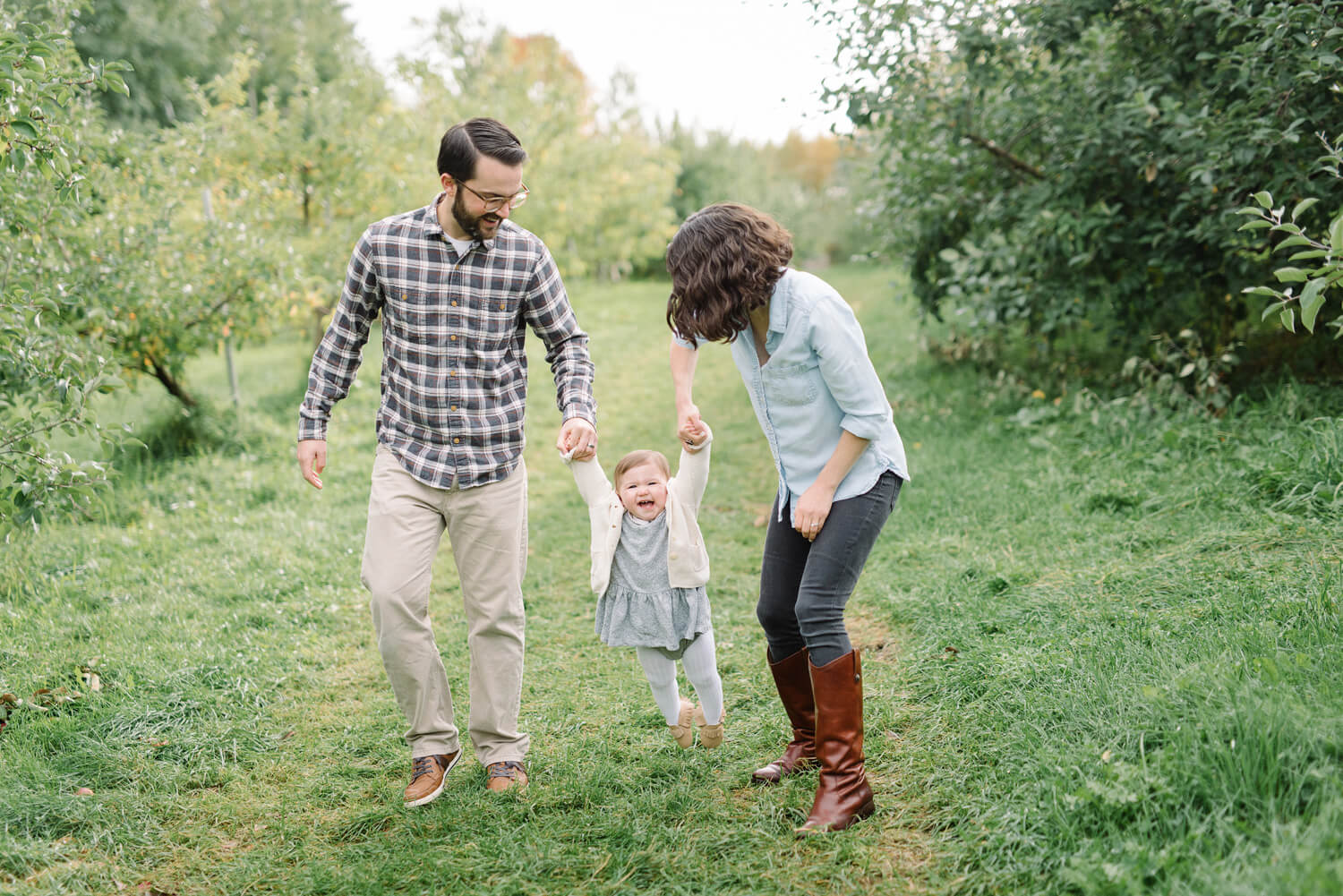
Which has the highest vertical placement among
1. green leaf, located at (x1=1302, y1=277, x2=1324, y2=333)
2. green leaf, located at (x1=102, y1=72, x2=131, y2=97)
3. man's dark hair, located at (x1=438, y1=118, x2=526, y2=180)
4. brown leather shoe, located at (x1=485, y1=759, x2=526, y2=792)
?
green leaf, located at (x1=102, y1=72, x2=131, y2=97)

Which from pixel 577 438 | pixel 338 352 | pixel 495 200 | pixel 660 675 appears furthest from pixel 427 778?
pixel 495 200

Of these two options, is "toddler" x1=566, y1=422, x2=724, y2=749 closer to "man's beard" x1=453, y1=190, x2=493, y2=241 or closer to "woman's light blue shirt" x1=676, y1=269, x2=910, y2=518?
"woman's light blue shirt" x1=676, y1=269, x2=910, y2=518

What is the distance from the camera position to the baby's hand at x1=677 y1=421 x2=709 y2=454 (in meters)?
3.12

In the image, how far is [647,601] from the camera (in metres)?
3.35

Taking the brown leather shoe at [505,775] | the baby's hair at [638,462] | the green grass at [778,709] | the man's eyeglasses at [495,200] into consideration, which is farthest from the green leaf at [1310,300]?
the brown leather shoe at [505,775]

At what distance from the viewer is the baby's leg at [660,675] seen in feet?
11.1

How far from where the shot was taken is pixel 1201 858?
229 cm

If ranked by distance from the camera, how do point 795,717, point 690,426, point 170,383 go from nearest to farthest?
1. point 690,426
2. point 795,717
3. point 170,383

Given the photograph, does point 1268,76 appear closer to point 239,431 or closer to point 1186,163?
point 1186,163

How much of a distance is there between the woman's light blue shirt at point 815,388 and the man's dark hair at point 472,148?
806 mm

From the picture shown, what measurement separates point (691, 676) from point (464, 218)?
5.55 feet

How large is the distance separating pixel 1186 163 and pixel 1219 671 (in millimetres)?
4171

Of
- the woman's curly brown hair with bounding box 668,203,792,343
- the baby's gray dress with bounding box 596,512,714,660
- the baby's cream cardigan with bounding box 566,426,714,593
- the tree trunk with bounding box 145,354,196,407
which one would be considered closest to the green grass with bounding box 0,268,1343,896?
the baby's gray dress with bounding box 596,512,714,660

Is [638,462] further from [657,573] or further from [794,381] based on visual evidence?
[794,381]
